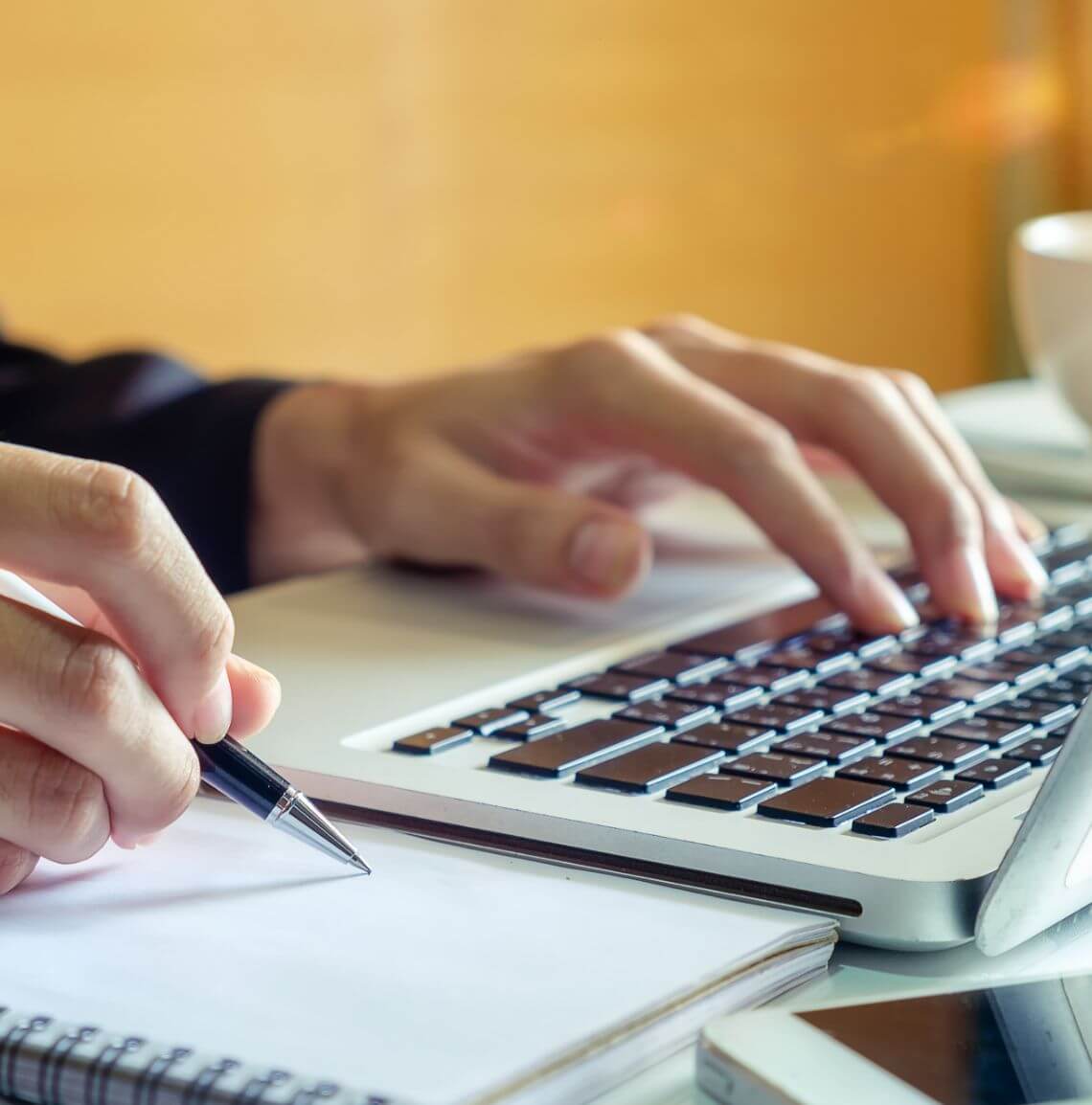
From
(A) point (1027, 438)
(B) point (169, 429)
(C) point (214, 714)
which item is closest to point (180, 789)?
(C) point (214, 714)

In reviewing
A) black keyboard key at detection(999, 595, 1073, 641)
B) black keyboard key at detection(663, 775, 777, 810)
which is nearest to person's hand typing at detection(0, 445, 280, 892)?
black keyboard key at detection(663, 775, 777, 810)

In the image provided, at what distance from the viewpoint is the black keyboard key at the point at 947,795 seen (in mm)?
373

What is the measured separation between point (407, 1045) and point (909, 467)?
0.40 m

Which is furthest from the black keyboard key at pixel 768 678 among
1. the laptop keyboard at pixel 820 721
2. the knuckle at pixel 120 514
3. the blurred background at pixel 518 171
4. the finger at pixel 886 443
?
the blurred background at pixel 518 171

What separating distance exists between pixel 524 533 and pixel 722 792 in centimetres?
25

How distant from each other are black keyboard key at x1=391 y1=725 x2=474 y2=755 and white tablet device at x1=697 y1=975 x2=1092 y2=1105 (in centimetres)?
16

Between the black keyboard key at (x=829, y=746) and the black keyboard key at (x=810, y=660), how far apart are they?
76 millimetres

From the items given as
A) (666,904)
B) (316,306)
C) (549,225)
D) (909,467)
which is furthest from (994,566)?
(549,225)

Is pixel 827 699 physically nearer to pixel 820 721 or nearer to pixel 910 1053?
pixel 820 721

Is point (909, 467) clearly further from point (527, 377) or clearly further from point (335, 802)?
point (335, 802)

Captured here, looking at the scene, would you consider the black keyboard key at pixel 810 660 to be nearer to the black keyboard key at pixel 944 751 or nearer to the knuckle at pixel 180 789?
the black keyboard key at pixel 944 751

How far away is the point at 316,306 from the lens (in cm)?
145

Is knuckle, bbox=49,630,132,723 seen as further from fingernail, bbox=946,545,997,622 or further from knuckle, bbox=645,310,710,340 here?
knuckle, bbox=645,310,710,340

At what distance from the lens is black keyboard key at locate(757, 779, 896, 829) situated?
1.20ft
